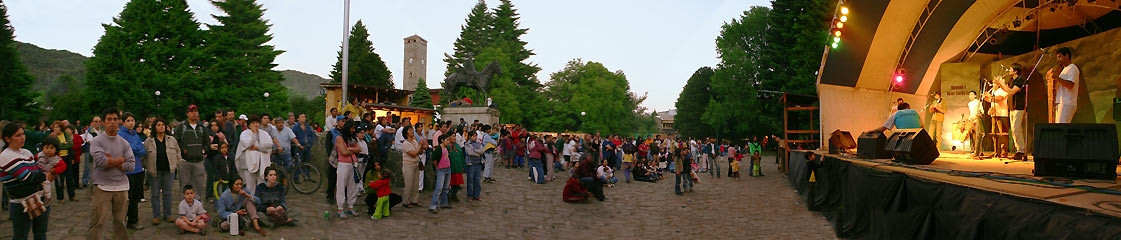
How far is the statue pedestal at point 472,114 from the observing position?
2727 centimetres

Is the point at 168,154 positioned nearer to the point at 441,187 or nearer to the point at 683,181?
the point at 441,187

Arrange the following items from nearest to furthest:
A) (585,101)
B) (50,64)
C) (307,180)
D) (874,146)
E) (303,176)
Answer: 1. (874,146)
2. (307,180)
3. (303,176)
4. (585,101)
5. (50,64)

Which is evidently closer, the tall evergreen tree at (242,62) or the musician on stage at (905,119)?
the musician on stage at (905,119)

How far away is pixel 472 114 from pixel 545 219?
54.6 feet

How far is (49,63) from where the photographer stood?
9869cm

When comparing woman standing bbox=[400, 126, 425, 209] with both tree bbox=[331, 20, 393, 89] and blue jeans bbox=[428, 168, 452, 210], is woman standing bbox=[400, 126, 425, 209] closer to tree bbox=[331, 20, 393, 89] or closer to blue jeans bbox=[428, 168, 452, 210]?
blue jeans bbox=[428, 168, 452, 210]

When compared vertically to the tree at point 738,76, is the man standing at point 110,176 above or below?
below

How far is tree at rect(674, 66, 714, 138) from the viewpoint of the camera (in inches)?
Answer: 2405

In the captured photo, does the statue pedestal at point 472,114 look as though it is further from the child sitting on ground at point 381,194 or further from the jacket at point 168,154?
the jacket at point 168,154

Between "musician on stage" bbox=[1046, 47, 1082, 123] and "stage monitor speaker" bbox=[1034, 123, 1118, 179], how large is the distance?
2164 mm

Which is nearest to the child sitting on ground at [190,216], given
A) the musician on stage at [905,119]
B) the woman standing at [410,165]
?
the woman standing at [410,165]

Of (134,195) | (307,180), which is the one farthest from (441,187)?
(134,195)

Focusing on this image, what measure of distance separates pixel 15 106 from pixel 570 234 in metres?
39.8

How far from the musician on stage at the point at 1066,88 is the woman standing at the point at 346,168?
1066 cm
